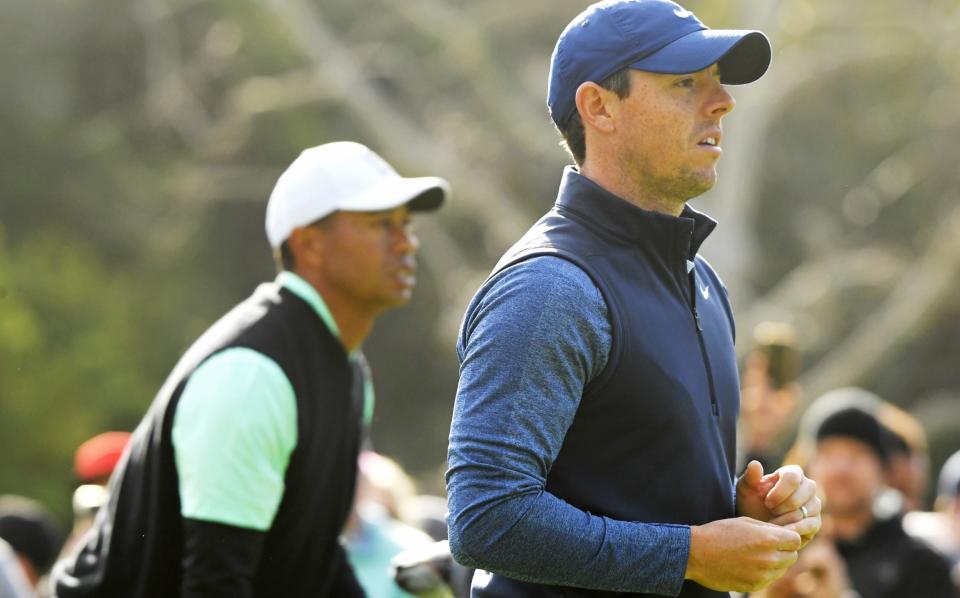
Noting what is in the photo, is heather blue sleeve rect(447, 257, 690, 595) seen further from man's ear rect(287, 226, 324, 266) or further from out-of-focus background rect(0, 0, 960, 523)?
out-of-focus background rect(0, 0, 960, 523)

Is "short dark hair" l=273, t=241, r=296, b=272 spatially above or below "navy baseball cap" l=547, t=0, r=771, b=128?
below

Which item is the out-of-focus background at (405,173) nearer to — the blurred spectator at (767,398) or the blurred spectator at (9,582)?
the blurred spectator at (767,398)

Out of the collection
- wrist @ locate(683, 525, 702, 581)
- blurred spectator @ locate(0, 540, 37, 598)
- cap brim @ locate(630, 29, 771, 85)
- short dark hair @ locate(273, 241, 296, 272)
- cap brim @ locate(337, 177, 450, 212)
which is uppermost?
cap brim @ locate(630, 29, 771, 85)

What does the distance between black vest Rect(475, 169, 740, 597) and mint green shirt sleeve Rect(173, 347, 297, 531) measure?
1.36 meters

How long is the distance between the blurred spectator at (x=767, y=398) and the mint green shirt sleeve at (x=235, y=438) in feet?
10.5

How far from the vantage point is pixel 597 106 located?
3.46 m

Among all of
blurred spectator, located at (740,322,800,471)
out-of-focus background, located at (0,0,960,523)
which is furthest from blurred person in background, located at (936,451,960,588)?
out-of-focus background, located at (0,0,960,523)

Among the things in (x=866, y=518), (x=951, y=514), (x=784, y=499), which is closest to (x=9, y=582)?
(x=784, y=499)

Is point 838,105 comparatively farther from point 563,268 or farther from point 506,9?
point 563,268

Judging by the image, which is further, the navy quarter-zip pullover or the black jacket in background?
the black jacket in background

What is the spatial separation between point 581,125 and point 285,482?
5.68 ft

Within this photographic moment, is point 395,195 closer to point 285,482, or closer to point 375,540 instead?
point 285,482

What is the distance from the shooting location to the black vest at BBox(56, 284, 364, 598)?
4633 mm

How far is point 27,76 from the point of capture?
81.0ft
